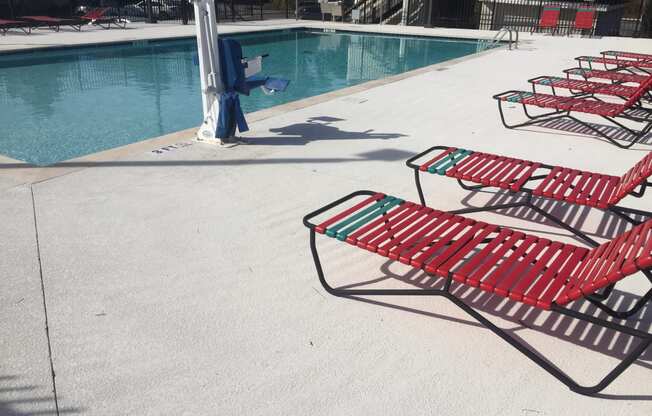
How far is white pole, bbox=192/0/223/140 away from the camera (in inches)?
211

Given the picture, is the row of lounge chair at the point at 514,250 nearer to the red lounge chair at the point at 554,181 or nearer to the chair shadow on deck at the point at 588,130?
the red lounge chair at the point at 554,181

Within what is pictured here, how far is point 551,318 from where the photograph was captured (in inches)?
112

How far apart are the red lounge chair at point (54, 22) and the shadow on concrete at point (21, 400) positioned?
66.8 feet

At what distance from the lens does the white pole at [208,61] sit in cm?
537

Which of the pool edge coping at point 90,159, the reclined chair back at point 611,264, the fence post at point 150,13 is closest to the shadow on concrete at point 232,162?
the pool edge coping at point 90,159

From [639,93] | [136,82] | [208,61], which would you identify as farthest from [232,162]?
[136,82]

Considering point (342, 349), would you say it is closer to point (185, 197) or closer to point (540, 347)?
point (540, 347)

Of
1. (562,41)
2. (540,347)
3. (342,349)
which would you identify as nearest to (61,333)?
(342,349)

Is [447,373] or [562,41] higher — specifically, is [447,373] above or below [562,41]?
below

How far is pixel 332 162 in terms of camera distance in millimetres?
5285

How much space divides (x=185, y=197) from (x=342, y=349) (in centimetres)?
228

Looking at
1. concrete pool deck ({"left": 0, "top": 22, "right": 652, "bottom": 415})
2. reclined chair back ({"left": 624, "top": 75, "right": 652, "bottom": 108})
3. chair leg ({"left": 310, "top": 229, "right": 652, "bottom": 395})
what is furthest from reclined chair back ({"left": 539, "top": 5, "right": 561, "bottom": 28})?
chair leg ({"left": 310, "top": 229, "right": 652, "bottom": 395})

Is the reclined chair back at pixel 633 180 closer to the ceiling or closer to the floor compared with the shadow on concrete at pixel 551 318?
closer to the ceiling

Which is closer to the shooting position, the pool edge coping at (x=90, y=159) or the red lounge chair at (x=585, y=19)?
the pool edge coping at (x=90, y=159)
